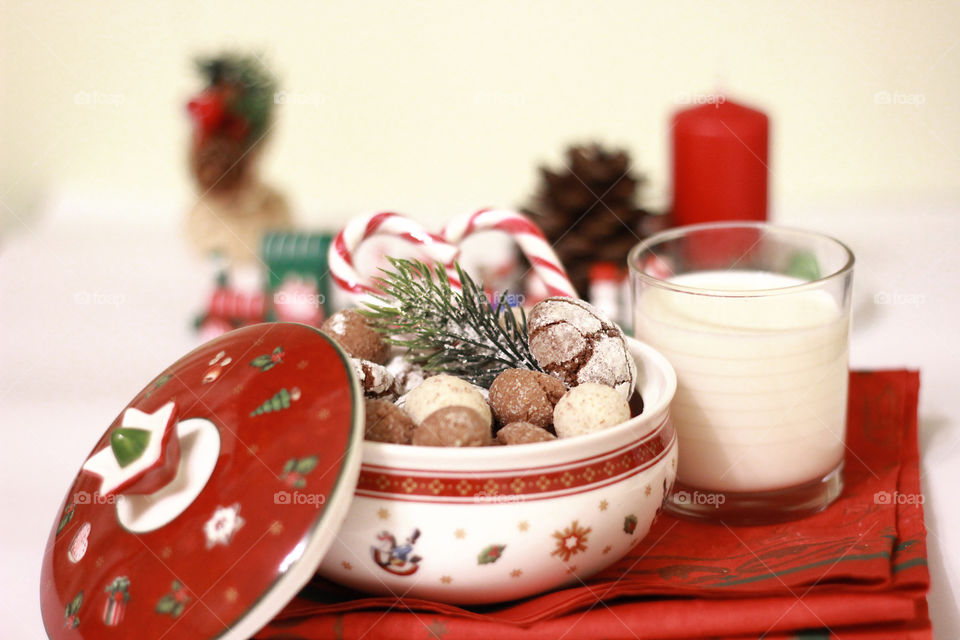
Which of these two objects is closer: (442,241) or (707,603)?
(707,603)

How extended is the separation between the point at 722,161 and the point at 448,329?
85cm

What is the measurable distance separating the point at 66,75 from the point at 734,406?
1.86 meters

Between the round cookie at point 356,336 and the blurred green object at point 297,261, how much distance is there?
0.52 m

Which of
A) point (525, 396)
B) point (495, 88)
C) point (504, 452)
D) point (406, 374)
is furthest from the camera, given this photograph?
point (495, 88)

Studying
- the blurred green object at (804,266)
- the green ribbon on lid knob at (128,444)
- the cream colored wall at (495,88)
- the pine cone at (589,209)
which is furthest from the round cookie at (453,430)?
the cream colored wall at (495,88)

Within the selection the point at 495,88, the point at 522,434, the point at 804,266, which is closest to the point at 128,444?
the point at 522,434

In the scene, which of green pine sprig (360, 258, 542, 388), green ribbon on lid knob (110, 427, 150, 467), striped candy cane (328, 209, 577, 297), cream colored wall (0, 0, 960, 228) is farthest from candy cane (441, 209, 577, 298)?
cream colored wall (0, 0, 960, 228)

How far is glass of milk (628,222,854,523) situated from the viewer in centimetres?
98

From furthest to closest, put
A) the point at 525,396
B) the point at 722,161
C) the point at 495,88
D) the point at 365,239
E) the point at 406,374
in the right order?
the point at 495,88 → the point at 722,161 → the point at 365,239 → the point at 406,374 → the point at 525,396

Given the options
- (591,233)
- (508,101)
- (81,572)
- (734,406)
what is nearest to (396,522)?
(81,572)

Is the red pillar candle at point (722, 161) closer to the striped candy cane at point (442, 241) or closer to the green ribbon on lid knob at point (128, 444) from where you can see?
the striped candy cane at point (442, 241)

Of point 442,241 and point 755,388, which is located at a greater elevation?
point 442,241

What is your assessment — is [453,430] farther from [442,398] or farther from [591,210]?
[591,210]

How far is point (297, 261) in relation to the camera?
1.54 metres
